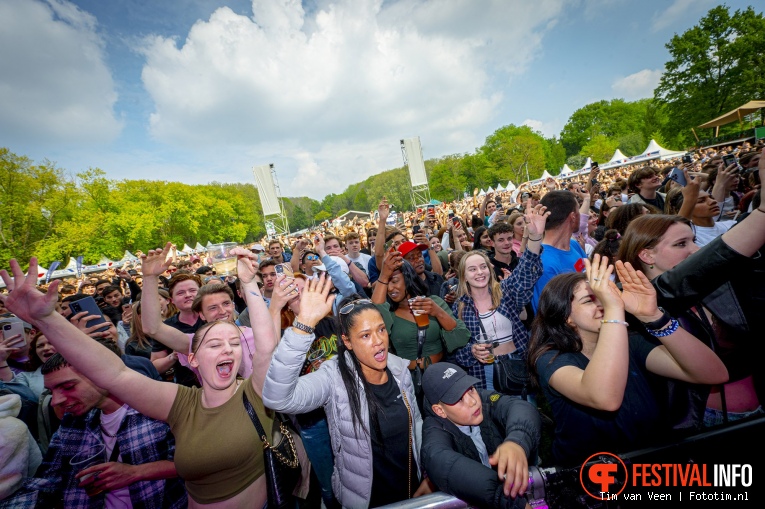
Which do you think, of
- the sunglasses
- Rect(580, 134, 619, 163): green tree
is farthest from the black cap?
Rect(580, 134, 619, 163): green tree

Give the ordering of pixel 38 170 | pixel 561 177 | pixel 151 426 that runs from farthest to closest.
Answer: pixel 561 177, pixel 38 170, pixel 151 426

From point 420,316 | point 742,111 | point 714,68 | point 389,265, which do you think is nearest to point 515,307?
point 420,316

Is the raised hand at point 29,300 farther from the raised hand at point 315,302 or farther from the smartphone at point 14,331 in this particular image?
the smartphone at point 14,331

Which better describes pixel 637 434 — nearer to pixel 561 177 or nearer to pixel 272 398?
pixel 272 398

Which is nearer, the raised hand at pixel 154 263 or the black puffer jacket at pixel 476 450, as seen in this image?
the black puffer jacket at pixel 476 450

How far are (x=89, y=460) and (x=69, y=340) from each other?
2.73 feet

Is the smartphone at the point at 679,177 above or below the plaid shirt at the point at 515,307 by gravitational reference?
above

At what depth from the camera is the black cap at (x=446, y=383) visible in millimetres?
1754

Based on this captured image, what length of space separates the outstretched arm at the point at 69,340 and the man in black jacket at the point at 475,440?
1.76 metres

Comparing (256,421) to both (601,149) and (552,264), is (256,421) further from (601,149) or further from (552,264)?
(601,149)

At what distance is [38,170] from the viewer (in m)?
27.8

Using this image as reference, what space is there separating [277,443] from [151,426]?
920 mm

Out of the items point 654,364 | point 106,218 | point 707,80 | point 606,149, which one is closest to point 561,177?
point 707,80

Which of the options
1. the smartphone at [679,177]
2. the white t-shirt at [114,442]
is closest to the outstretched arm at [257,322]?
the white t-shirt at [114,442]
